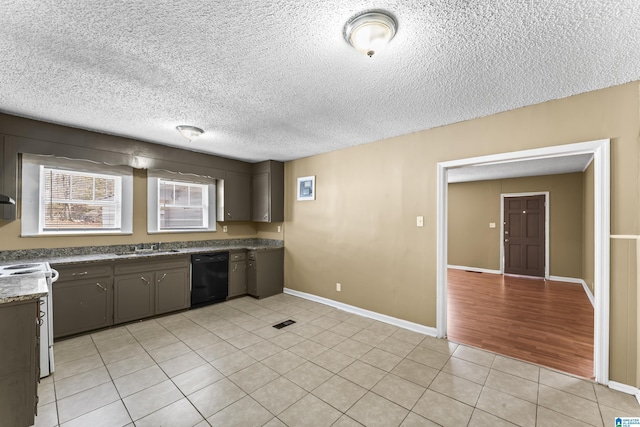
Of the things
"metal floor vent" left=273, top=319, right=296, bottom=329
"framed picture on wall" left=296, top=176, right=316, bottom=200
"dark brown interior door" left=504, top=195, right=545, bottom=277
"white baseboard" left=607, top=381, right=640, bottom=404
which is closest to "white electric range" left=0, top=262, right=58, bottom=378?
"metal floor vent" left=273, top=319, right=296, bottom=329

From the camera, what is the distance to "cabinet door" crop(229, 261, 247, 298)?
4691mm

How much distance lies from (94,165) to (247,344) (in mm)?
3173

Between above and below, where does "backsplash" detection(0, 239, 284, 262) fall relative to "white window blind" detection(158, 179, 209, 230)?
below

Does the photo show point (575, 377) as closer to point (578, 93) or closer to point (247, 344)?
point (578, 93)

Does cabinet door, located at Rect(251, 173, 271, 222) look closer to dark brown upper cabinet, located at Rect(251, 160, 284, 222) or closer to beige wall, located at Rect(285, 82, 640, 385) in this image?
dark brown upper cabinet, located at Rect(251, 160, 284, 222)

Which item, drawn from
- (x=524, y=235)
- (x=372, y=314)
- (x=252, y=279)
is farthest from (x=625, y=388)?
(x=524, y=235)

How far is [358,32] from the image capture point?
1.53 metres

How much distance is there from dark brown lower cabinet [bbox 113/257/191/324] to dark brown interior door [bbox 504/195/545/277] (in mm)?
7374

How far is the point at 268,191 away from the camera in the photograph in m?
5.07

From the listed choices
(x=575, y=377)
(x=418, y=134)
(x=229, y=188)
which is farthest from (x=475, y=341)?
(x=229, y=188)

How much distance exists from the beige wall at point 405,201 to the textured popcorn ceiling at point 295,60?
0.73 ft

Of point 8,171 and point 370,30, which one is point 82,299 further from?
point 370,30

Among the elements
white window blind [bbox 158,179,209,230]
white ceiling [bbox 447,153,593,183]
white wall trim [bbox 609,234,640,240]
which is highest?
white ceiling [bbox 447,153,593,183]

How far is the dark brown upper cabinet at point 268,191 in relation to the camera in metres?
5.05
